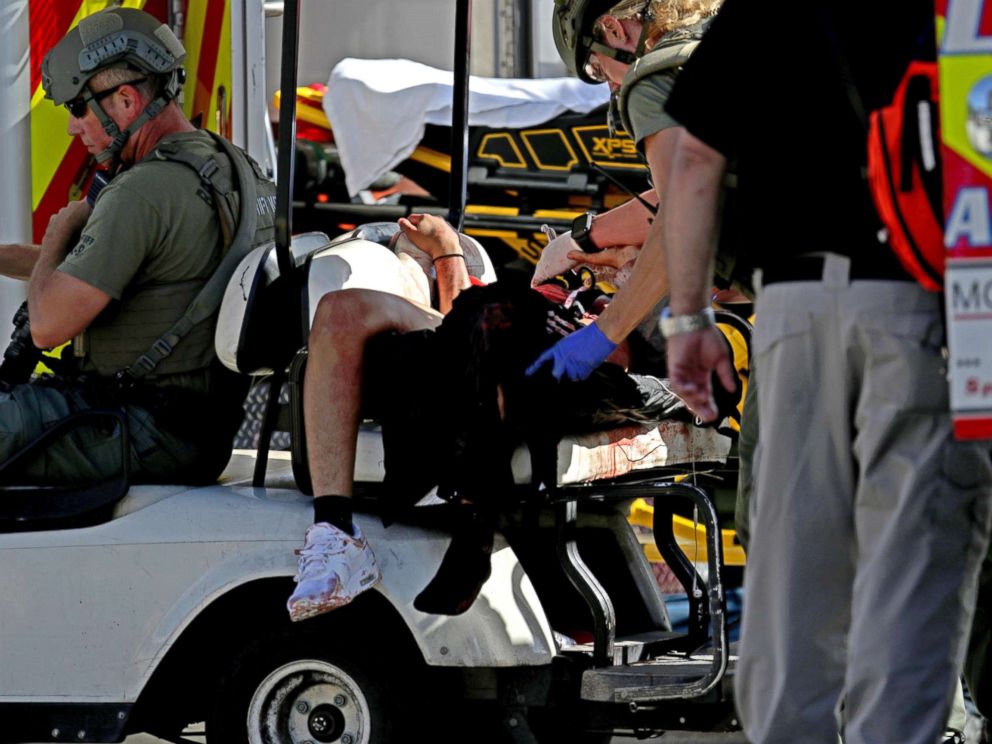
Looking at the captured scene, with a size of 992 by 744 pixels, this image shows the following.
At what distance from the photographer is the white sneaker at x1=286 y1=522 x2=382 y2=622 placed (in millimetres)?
3766

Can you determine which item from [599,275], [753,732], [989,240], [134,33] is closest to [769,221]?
[989,240]

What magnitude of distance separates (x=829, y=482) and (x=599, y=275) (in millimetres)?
1995

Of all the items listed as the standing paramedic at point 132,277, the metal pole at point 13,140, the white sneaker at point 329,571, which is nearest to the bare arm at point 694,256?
the white sneaker at point 329,571

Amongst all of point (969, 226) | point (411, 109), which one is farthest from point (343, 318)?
point (411, 109)

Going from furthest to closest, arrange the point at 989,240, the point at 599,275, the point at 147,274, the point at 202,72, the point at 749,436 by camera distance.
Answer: the point at 202,72 < the point at 599,275 < the point at 147,274 < the point at 749,436 < the point at 989,240

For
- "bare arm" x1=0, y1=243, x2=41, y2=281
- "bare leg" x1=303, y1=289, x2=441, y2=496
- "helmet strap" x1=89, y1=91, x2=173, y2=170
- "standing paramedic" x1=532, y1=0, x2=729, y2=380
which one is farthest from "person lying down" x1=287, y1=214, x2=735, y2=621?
"bare arm" x1=0, y1=243, x2=41, y2=281

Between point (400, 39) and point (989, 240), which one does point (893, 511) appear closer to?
point (989, 240)

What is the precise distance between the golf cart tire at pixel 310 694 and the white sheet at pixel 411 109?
5.95m

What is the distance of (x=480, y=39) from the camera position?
11000mm

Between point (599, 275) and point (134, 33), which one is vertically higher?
point (134, 33)

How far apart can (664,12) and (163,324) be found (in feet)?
4.75

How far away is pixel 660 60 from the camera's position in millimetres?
3674

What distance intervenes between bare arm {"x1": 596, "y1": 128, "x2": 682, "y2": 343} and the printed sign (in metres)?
1.06

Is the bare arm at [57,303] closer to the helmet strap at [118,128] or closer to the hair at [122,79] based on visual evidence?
the helmet strap at [118,128]
